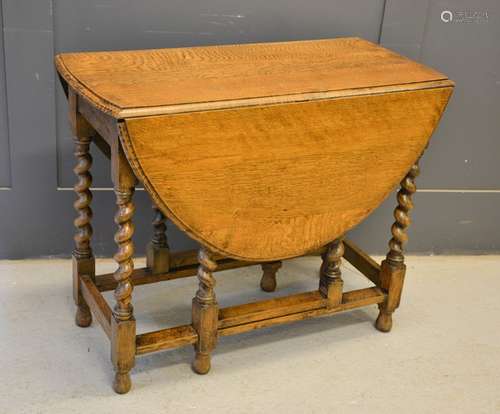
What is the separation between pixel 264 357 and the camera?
2564 mm

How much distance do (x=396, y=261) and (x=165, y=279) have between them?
75 centimetres

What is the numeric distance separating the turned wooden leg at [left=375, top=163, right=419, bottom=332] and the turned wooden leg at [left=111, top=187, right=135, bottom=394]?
867mm

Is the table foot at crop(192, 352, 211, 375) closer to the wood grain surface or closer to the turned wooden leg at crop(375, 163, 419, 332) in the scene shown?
the wood grain surface

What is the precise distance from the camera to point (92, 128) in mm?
2418

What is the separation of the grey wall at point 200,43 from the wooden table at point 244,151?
0.88 feet

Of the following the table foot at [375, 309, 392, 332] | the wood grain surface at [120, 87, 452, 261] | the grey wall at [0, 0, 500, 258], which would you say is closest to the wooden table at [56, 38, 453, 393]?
the wood grain surface at [120, 87, 452, 261]

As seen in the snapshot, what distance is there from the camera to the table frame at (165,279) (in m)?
2.23

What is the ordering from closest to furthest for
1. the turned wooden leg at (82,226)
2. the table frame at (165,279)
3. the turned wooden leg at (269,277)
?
the table frame at (165,279) < the turned wooden leg at (82,226) < the turned wooden leg at (269,277)

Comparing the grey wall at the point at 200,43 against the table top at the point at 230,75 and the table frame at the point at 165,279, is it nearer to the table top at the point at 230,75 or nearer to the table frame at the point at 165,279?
the table top at the point at 230,75

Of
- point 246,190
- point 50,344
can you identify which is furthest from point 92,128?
point 50,344

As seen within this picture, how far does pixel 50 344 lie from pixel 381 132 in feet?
3.89

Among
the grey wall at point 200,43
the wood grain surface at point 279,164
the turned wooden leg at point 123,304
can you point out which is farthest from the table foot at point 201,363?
the grey wall at point 200,43

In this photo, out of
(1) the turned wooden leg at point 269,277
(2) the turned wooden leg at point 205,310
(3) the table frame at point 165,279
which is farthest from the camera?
(1) the turned wooden leg at point 269,277

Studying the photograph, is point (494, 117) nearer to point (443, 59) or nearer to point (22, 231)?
point (443, 59)
